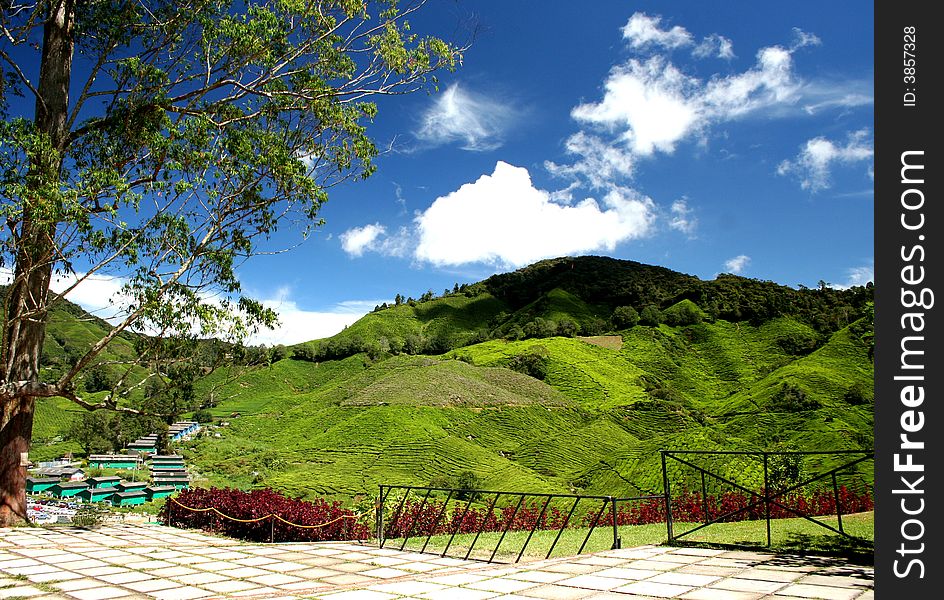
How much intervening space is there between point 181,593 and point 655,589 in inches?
146

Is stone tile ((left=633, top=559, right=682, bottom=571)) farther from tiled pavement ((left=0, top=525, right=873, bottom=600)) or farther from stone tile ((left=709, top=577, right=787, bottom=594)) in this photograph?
stone tile ((left=709, top=577, right=787, bottom=594))

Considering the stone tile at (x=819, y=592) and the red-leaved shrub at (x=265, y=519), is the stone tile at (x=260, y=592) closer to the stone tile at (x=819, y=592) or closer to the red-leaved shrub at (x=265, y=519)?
the stone tile at (x=819, y=592)

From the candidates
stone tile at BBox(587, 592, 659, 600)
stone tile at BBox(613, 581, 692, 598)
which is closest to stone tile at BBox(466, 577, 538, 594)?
stone tile at BBox(587, 592, 659, 600)

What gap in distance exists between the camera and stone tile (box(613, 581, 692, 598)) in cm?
439

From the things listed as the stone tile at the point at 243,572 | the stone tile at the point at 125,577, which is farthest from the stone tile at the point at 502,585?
the stone tile at the point at 125,577

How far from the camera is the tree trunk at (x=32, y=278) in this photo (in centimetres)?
856

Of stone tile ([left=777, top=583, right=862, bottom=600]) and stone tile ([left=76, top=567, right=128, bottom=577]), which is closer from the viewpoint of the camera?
stone tile ([left=777, top=583, right=862, bottom=600])

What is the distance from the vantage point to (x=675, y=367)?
48250mm

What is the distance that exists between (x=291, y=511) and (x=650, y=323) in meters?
52.1

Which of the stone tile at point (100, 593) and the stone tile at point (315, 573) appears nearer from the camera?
the stone tile at point (100, 593)

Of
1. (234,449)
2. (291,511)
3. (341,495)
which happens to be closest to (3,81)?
(291,511)

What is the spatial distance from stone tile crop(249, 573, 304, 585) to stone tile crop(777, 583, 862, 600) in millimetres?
3970

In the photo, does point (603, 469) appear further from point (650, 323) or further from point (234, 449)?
point (650, 323)

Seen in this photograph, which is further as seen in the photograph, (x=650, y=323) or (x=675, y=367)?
(x=650, y=323)
